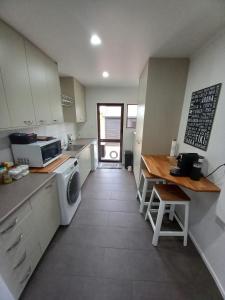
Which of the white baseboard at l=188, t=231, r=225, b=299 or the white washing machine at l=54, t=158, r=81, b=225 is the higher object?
the white washing machine at l=54, t=158, r=81, b=225

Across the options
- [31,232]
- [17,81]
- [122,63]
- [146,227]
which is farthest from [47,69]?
[146,227]

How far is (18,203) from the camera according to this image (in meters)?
1.10

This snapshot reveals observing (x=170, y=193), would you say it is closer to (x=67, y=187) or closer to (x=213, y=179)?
(x=213, y=179)

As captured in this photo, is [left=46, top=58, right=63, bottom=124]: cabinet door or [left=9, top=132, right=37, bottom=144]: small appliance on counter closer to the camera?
[left=9, top=132, right=37, bottom=144]: small appliance on counter

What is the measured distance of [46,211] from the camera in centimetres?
154

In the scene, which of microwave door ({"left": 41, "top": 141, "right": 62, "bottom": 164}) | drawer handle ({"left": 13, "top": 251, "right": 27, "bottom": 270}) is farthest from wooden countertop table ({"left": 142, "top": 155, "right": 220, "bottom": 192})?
drawer handle ({"left": 13, "top": 251, "right": 27, "bottom": 270})

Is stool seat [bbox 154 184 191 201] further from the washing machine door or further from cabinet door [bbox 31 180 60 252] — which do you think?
cabinet door [bbox 31 180 60 252]

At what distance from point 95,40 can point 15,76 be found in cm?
98

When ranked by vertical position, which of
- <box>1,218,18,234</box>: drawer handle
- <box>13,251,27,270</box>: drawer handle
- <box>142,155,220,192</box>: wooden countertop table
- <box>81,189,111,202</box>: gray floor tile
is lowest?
<box>81,189,111,202</box>: gray floor tile

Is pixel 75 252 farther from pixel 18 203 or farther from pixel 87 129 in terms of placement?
pixel 87 129

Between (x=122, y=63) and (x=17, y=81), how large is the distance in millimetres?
1638

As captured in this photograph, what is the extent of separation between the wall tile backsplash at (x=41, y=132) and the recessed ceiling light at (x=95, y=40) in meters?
1.53

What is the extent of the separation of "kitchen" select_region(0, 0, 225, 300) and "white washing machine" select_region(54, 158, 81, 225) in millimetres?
17

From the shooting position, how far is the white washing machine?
1.76 meters
